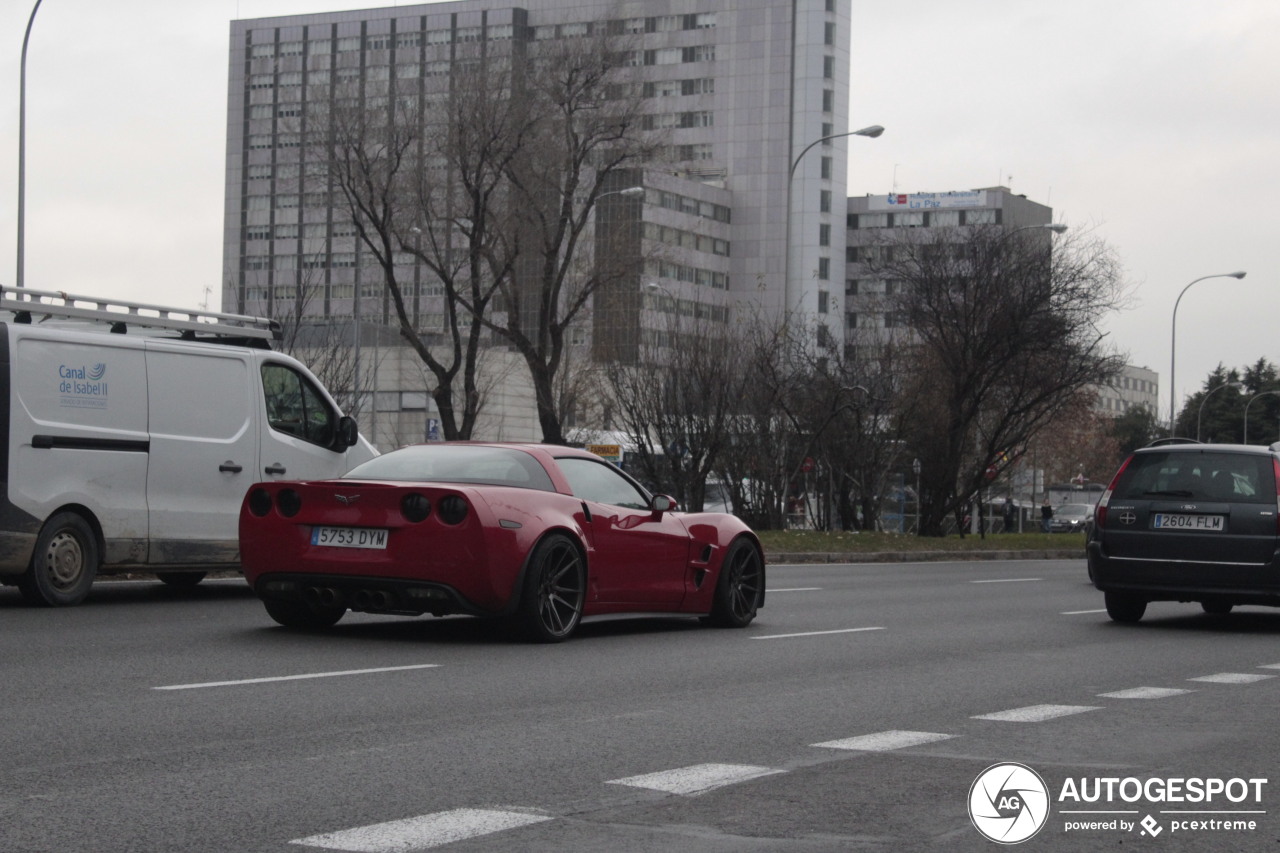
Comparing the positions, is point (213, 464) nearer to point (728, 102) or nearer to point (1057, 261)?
point (1057, 261)

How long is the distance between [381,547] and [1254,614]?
33.7 feet

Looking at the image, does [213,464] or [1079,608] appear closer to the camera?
[213,464]

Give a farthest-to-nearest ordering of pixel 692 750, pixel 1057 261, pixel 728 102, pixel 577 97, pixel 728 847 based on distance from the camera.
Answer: pixel 728 102
pixel 577 97
pixel 1057 261
pixel 692 750
pixel 728 847

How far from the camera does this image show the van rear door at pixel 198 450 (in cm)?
1409

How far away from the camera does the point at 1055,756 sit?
23.7 feet

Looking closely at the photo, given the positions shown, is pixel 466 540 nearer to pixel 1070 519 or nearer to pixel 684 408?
pixel 684 408

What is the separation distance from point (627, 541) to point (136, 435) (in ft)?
14.0

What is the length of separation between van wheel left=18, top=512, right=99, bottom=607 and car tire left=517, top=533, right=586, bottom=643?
3984 millimetres

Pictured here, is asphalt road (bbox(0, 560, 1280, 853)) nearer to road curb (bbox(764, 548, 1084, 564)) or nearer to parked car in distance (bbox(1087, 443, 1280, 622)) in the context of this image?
parked car in distance (bbox(1087, 443, 1280, 622))

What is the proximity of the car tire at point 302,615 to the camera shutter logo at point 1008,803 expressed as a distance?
6.21 metres

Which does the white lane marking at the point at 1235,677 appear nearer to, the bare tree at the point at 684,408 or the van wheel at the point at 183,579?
the van wheel at the point at 183,579

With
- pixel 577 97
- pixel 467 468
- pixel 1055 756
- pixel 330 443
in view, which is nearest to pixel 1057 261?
pixel 577 97

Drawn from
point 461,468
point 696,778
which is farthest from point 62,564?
point 696,778

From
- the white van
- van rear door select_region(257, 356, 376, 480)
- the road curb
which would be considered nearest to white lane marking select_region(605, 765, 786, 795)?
the white van
